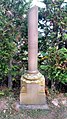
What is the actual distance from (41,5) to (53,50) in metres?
0.74

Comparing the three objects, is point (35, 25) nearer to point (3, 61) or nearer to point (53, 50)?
point (53, 50)

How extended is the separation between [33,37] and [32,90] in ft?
2.52

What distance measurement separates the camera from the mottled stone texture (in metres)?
3.11

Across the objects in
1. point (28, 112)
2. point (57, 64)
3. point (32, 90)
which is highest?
point (57, 64)

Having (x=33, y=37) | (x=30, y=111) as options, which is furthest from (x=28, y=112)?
(x=33, y=37)

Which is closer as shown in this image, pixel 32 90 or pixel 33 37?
pixel 33 37

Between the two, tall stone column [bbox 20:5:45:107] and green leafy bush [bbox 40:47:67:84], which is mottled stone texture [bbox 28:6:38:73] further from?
green leafy bush [bbox 40:47:67:84]

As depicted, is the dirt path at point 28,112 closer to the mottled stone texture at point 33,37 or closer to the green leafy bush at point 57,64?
the green leafy bush at point 57,64

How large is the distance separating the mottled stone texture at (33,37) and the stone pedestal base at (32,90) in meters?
0.12

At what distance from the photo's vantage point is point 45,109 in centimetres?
327

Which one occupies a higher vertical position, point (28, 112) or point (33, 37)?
point (33, 37)

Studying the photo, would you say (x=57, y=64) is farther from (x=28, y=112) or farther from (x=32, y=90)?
(x=28, y=112)

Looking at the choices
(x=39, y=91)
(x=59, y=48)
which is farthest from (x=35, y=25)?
(x=39, y=91)

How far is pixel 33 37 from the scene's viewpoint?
10.4ft
